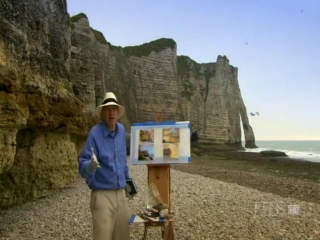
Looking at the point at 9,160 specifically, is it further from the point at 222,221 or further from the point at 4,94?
the point at 222,221

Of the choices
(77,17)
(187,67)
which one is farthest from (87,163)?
(187,67)

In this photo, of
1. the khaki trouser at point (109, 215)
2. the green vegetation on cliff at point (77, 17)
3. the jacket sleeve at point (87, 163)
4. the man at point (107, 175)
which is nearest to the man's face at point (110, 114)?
the man at point (107, 175)

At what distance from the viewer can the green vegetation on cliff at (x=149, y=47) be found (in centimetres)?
5444

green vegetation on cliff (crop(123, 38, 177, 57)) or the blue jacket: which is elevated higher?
green vegetation on cliff (crop(123, 38, 177, 57))

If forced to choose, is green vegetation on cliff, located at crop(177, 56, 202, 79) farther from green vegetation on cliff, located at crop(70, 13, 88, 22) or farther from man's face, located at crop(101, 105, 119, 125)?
man's face, located at crop(101, 105, 119, 125)

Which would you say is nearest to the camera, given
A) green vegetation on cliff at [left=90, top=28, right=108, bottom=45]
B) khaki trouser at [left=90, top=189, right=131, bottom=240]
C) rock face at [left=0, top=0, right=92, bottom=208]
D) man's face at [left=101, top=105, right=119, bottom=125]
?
khaki trouser at [left=90, top=189, right=131, bottom=240]

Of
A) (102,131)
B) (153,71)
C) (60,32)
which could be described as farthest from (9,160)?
(153,71)

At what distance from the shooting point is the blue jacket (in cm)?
445

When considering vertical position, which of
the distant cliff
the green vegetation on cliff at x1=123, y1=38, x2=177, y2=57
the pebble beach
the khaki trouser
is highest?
the green vegetation on cliff at x1=123, y1=38, x2=177, y2=57

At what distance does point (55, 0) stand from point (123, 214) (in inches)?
356

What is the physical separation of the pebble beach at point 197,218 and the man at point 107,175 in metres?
2.27

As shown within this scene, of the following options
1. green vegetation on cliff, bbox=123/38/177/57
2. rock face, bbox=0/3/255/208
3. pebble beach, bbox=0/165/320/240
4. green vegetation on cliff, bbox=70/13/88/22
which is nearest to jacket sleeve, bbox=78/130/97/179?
rock face, bbox=0/3/255/208

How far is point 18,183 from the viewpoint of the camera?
923 cm

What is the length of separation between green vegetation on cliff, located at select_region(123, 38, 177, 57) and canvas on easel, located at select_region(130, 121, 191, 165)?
49631 millimetres
